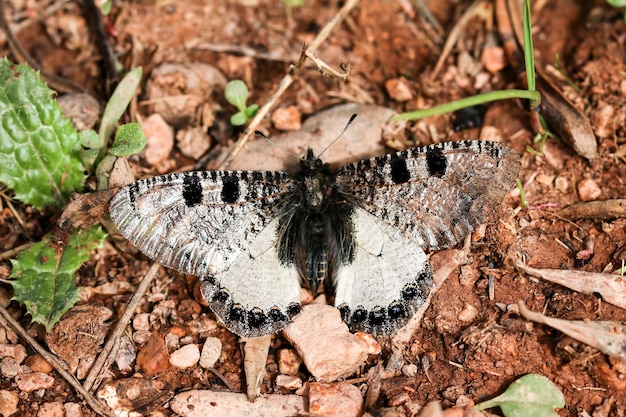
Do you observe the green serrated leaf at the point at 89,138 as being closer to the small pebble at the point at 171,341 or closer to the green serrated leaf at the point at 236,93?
the green serrated leaf at the point at 236,93

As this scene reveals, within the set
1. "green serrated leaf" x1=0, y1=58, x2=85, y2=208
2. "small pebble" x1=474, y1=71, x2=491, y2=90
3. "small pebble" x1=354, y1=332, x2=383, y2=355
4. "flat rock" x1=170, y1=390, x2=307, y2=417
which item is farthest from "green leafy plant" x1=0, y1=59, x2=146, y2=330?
"small pebble" x1=474, y1=71, x2=491, y2=90

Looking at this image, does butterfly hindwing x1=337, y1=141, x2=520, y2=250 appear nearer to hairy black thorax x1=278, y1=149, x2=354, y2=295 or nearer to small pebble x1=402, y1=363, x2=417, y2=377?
hairy black thorax x1=278, y1=149, x2=354, y2=295

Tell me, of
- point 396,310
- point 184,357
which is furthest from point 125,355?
point 396,310

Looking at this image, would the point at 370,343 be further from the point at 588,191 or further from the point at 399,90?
the point at 399,90

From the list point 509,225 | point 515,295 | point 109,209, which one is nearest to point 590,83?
point 509,225

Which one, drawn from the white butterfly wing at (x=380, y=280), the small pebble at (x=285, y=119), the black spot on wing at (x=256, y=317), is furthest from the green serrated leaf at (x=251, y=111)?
the black spot on wing at (x=256, y=317)

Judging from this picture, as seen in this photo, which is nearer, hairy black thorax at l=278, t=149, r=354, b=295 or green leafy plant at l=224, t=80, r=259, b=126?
hairy black thorax at l=278, t=149, r=354, b=295
